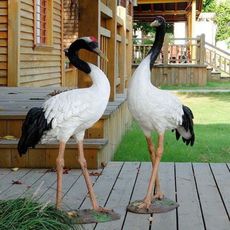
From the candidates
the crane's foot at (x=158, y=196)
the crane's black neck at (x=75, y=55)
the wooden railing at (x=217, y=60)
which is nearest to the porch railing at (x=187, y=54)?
the wooden railing at (x=217, y=60)

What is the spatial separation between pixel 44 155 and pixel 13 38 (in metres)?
5.68

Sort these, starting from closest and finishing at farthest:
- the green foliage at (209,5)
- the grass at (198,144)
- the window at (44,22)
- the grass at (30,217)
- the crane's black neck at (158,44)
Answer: the grass at (30,217) < the crane's black neck at (158,44) < the grass at (198,144) < the window at (44,22) < the green foliage at (209,5)

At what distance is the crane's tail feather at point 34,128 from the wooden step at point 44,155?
1725 mm

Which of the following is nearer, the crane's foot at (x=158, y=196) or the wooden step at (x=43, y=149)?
the crane's foot at (x=158, y=196)

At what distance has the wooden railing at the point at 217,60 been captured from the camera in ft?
86.1

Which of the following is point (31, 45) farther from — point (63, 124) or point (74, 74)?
point (63, 124)

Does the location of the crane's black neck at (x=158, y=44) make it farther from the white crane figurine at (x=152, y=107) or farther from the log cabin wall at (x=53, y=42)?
the log cabin wall at (x=53, y=42)

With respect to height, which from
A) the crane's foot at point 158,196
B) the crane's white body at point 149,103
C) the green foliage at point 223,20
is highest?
the green foliage at point 223,20

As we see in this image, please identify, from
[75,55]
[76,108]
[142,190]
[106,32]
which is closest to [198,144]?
[106,32]

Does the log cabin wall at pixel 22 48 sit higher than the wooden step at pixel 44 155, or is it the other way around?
the log cabin wall at pixel 22 48

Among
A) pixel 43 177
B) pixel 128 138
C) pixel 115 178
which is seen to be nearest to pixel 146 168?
pixel 115 178

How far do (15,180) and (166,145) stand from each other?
423cm

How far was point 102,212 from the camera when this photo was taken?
4078mm

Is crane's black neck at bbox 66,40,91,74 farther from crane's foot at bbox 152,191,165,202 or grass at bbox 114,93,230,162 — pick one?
grass at bbox 114,93,230,162
